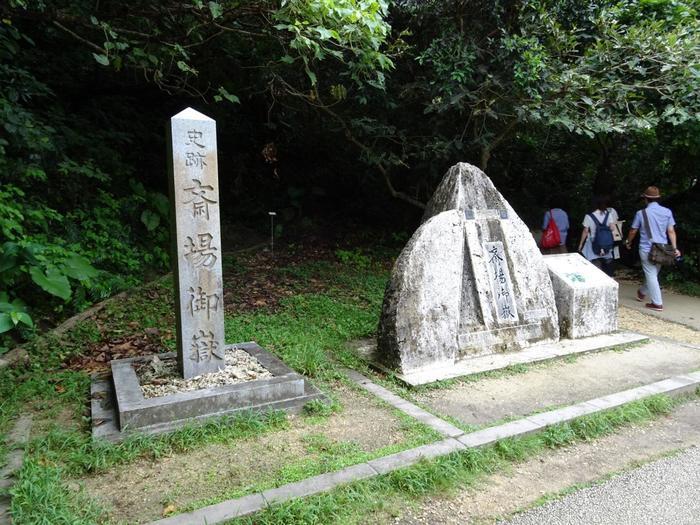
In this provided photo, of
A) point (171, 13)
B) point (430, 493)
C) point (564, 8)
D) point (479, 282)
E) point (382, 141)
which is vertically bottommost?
point (430, 493)

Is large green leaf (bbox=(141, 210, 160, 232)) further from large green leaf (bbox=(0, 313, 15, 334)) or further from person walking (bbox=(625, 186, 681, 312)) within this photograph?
person walking (bbox=(625, 186, 681, 312))

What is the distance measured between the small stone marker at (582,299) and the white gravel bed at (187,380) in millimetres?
3776

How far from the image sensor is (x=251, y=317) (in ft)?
22.5

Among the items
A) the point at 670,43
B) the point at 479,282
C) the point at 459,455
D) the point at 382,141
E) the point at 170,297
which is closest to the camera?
the point at 459,455

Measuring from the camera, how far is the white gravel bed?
420cm

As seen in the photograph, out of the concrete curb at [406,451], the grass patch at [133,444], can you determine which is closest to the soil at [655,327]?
the concrete curb at [406,451]

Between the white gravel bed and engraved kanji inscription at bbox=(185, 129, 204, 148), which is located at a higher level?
engraved kanji inscription at bbox=(185, 129, 204, 148)

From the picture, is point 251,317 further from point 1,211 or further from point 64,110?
point 64,110

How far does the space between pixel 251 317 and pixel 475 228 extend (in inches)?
127

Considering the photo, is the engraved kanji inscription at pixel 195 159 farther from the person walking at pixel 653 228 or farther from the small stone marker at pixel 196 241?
the person walking at pixel 653 228

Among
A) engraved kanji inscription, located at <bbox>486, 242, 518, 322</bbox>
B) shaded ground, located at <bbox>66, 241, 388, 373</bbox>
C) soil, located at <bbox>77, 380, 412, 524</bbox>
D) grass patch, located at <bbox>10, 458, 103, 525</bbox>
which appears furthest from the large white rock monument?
grass patch, located at <bbox>10, 458, 103, 525</bbox>

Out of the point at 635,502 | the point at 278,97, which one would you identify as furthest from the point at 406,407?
the point at 278,97

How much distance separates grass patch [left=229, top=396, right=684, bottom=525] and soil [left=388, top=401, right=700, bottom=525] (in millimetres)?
70

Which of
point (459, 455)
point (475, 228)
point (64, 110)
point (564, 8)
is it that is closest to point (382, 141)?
point (564, 8)
